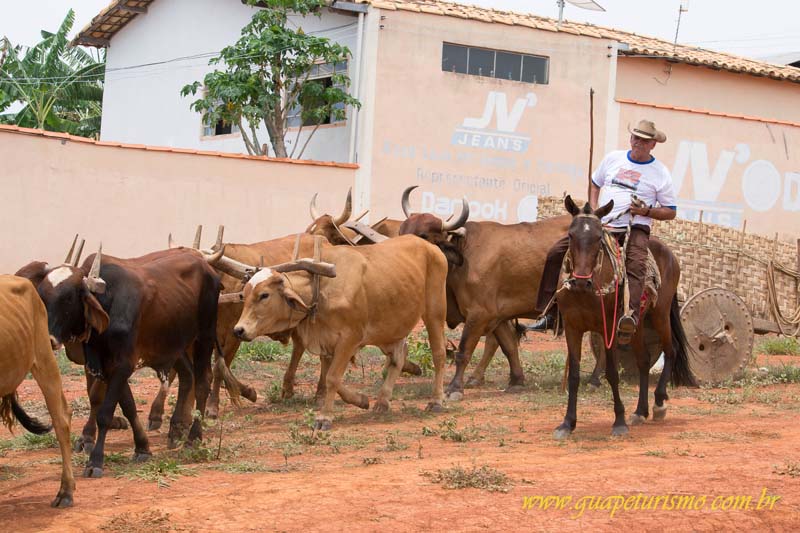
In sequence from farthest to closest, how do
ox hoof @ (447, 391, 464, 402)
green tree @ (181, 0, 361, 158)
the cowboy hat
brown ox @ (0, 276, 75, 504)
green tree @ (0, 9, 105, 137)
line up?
green tree @ (0, 9, 105, 137) → green tree @ (181, 0, 361, 158) → ox hoof @ (447, 391, 464, 402) → the cowboy hat → brown ox @ (0, 276, 75, 504)

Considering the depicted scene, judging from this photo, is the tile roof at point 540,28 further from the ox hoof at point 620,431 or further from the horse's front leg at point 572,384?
the ox hoof at point 620,431

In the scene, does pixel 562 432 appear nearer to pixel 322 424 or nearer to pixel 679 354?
pixel 322 424

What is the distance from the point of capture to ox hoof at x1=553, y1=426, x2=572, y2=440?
903cm

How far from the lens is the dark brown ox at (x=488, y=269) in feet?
39.5

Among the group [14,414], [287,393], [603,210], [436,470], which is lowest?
[287,393]

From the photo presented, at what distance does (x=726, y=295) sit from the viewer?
471 inches

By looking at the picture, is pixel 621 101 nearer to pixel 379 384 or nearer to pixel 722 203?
pixel 722 203

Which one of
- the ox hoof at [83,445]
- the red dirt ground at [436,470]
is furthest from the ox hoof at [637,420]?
the ox hoof at [83,445]

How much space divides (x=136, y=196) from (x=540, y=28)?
8.17 meters

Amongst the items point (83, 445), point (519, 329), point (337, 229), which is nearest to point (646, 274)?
point (519, 329)

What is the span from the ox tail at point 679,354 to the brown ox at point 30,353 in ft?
19.8

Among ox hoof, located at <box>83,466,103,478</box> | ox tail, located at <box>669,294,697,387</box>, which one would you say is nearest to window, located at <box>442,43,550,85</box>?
ox tail, located at <box>669,294,697,387</box>

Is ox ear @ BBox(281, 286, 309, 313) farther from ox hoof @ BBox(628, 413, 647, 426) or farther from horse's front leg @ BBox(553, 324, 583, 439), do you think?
ox hoof @ BBox(628, 413, 647, 426)

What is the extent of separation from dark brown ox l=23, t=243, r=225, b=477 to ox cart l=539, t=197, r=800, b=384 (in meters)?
5.04
